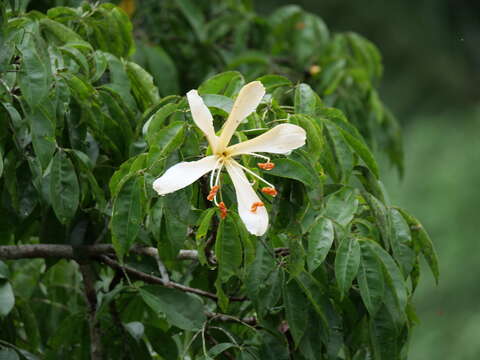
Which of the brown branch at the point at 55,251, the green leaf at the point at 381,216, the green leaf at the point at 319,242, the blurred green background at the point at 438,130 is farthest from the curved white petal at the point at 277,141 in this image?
the blurred green background at the point at 438,130

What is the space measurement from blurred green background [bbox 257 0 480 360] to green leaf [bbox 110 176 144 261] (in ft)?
14.7

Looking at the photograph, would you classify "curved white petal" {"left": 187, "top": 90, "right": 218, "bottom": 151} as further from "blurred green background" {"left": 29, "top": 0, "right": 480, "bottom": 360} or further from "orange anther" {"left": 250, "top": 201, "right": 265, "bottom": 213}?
"blurred green background" {"left": 29, "top": 0, "right": 480, "bottom": 360}

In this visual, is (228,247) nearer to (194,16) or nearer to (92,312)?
(92,312)

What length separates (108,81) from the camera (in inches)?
89.4

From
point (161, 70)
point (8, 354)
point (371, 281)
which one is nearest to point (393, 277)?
point (371, 281)

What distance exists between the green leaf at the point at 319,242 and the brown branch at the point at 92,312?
514 mm

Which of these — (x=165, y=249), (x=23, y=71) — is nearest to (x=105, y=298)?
(x=165, y=249)

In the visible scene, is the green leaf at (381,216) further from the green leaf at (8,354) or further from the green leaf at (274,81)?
the green leaf at (8,354)

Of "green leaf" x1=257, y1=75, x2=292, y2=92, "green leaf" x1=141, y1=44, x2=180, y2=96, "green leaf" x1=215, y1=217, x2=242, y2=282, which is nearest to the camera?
"green leaf" x1=215, y1=217, x2=242, y2=282

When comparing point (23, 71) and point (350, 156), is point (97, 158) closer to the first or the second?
point (23, 71)

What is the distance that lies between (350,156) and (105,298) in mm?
573

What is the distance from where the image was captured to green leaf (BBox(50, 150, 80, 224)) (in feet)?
6.38

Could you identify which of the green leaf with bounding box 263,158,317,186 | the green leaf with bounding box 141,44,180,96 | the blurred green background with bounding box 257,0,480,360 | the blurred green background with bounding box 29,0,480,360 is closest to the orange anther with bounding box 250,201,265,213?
the green leaf with bounding box 263,158,317,186

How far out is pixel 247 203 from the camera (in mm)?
1702
